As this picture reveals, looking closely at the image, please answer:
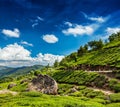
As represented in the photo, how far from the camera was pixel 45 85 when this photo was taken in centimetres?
8112

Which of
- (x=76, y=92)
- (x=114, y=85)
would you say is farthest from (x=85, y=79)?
(x=114, y=85)

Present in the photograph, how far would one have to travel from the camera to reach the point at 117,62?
113562 mm

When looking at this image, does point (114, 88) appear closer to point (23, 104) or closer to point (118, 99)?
point (118, 99)

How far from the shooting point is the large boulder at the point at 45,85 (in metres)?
79.1

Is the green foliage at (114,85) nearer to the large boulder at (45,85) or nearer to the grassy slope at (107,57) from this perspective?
the large boulder at (45,85)

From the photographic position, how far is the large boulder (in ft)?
260

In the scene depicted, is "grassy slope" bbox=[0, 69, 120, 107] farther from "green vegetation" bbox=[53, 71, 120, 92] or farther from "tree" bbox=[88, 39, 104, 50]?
"tree" bbox=[88, 39, 104, 50]

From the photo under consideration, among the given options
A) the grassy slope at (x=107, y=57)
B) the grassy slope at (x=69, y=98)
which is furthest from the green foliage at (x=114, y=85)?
the grassy slope at (x=107, y=57)

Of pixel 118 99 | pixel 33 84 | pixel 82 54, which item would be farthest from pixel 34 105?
pixel 82 54

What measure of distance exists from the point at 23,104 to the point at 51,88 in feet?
92.8

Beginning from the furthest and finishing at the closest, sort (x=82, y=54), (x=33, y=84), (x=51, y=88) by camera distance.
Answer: (x=82, y=54), (x=33, y=84), (x=51, y=88)

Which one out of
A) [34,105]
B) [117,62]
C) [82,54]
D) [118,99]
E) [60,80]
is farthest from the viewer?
[82,54]

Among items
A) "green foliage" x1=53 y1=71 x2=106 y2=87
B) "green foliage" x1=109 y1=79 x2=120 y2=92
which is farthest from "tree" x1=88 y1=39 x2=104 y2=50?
"green foliage" x1=109 y1=79 x2=120 y2=92

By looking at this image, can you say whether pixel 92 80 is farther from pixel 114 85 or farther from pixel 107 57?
pixel 107 57
